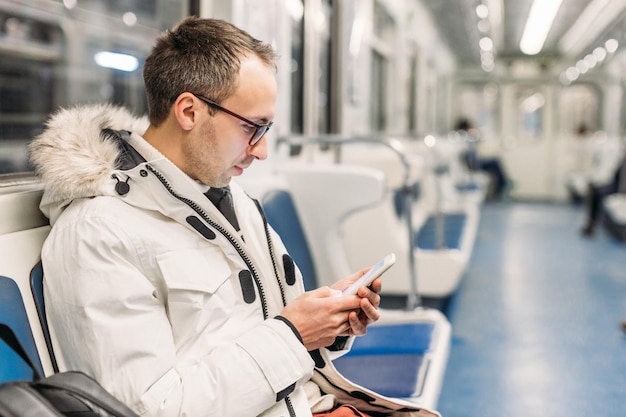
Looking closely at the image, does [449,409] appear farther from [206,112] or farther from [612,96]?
[612,96]

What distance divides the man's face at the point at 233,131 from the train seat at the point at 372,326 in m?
0.87

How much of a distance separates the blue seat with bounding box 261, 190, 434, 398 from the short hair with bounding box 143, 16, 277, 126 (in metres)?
0.95

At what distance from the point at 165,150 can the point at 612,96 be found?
11948mm

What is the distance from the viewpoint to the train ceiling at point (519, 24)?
26.2 feet

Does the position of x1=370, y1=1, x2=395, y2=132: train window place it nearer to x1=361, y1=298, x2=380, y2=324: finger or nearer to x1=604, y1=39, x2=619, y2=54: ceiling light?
x1=604, y1=39, x2=619, y2=54: ceiling light

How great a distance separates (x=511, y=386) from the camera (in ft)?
10.1

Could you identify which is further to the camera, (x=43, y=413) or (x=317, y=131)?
(x=317, y=131)

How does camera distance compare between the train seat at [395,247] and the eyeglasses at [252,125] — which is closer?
the eyeglasses at [252,125]

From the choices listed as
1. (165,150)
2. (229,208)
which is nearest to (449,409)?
(229,208)

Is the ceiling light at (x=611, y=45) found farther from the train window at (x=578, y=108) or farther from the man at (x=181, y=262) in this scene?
the man at (x=181, y=262)

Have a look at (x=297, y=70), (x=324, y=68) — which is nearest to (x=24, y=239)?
(x=297, y=70)

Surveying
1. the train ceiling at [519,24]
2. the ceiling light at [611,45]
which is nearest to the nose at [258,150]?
the train ceiling at [519,24]

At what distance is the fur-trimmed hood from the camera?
1.23 meters

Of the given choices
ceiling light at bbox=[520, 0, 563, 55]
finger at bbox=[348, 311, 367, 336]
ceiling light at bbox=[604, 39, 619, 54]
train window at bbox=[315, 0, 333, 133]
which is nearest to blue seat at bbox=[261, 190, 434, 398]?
finger at bbox=[348, 311, 367, 336]
